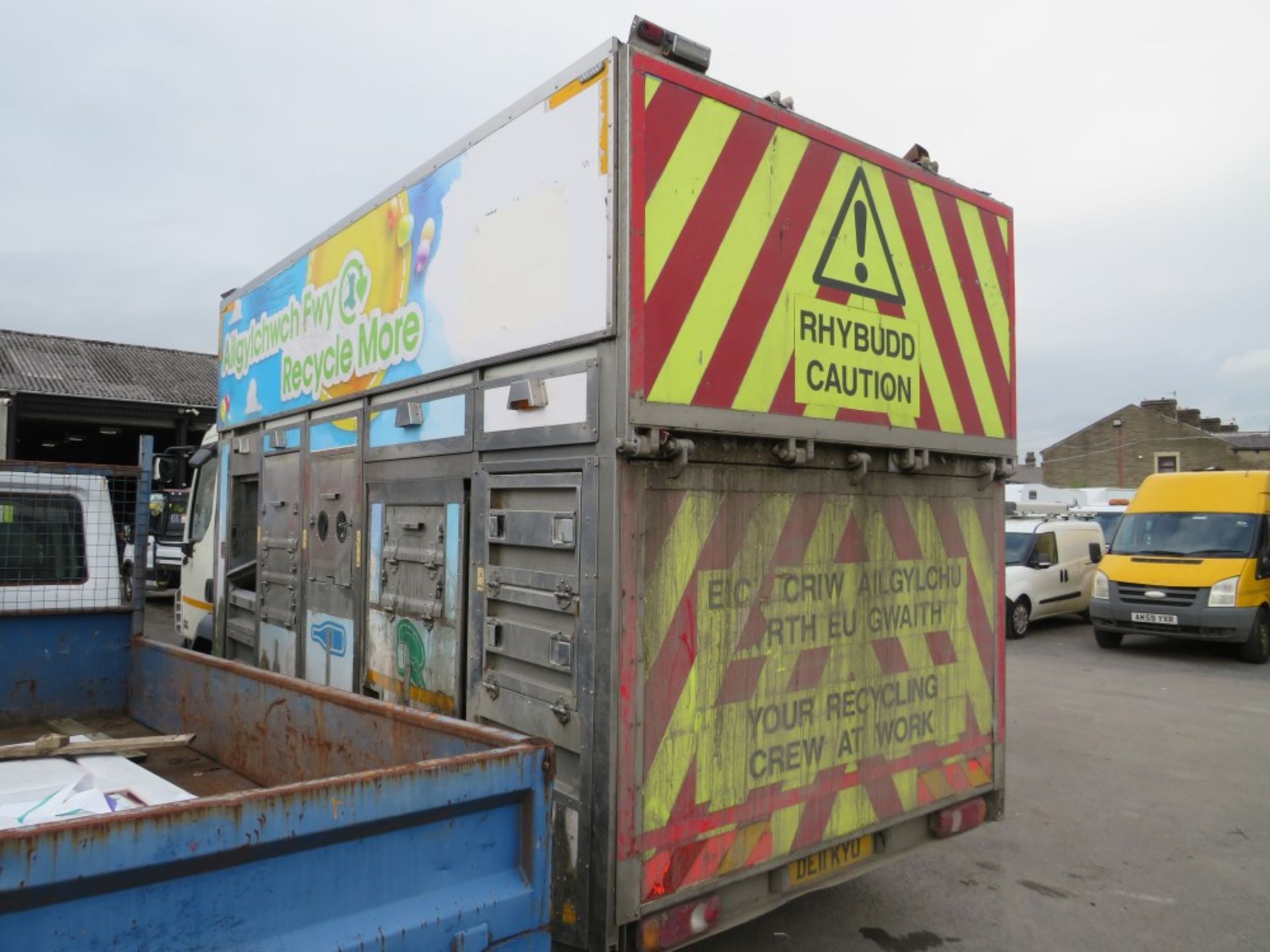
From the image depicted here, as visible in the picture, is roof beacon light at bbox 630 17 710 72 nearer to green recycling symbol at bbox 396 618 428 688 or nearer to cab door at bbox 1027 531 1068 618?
green recycling symbol at bbox 396 618 428 688

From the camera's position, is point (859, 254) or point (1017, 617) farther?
point (1017, 617)

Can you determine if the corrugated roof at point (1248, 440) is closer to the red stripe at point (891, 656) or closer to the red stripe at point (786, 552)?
the red stripe at point (891, 656)

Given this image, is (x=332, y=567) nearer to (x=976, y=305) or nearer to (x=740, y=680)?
(x=740, y=680)

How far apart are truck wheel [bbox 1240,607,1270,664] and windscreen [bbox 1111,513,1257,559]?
862mm

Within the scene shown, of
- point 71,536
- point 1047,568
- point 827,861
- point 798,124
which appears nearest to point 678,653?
point 827,861

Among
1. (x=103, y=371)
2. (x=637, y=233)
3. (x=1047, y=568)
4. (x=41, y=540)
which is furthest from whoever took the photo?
(x=103, y=371)

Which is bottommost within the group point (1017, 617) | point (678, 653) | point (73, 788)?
point (1017, 617)

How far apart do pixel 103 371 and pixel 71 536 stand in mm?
24817

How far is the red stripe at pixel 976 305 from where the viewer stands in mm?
4195

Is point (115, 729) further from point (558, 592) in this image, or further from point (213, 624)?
point (558, 592)

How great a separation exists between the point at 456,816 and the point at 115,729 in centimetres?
326

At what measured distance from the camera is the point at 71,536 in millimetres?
4836

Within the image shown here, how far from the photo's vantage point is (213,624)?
6.51 metres

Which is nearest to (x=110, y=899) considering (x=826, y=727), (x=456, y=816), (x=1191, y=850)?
(x=456, y=816)
